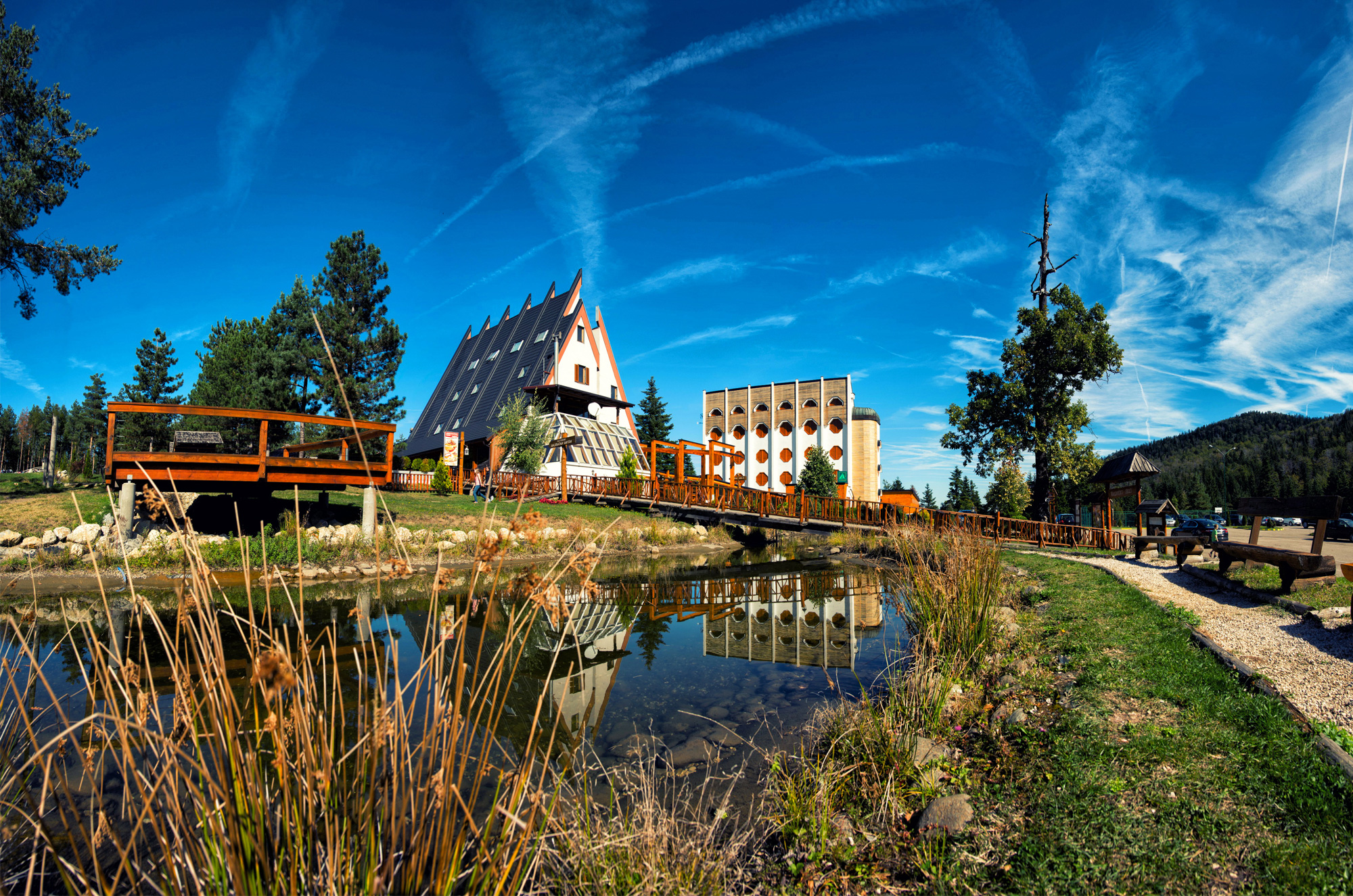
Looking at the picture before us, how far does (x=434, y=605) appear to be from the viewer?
181cm

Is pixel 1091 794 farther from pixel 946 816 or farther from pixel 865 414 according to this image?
pixel 865 414

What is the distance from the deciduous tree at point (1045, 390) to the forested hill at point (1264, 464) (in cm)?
4512

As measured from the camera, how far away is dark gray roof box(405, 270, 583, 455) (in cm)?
3042

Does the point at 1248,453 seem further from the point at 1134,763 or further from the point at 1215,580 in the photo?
the point at 1134,763

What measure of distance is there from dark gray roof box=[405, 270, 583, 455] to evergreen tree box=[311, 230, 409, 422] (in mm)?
5147

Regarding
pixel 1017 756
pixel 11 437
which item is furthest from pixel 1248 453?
pixel 11 437

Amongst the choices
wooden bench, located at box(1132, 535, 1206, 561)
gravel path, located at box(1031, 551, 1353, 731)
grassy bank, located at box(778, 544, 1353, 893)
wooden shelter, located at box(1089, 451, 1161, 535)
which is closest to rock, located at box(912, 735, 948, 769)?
grassy bank, located at box(778, 544, 1353, 893)

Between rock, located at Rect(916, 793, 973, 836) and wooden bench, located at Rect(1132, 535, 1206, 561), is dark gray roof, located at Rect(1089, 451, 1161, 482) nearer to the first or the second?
wooden bench, located at Rect(1132, 535, 1206, 561)

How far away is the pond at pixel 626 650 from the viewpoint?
4.57 m

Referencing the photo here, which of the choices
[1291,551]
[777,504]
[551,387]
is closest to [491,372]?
[551,387]

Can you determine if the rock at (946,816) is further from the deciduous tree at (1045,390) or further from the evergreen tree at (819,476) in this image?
the evergreen tree at (819,476)

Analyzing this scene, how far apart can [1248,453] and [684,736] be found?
444 feet

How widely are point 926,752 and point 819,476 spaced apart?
31.9 meters

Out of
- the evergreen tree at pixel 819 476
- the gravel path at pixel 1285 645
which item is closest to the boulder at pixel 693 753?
the gravel path at pixel 1285 645
